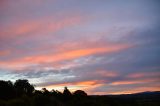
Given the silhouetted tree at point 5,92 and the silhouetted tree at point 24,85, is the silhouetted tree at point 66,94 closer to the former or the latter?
the silhouetted tree at point 5,92

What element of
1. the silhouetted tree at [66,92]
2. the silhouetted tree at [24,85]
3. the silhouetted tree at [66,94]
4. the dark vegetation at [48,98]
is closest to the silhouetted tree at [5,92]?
the dark vegetation at [48,98]

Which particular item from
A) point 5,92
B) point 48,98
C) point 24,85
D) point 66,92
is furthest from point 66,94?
point 24,85

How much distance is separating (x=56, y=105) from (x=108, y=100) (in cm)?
2647

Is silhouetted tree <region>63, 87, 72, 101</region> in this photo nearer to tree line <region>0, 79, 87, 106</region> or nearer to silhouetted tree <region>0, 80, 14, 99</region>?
tree line <region>0, 79, 87, 106</region>

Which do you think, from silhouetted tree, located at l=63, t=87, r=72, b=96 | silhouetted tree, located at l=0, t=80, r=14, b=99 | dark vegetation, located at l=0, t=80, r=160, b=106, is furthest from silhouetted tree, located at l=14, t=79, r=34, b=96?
silhouetted tree, located at l=63, t=87, r=72, b=96

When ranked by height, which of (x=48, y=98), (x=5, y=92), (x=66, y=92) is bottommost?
(x=48, y=98)

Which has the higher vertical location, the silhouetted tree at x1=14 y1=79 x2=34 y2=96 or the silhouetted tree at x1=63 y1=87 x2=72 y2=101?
the silhouetted tree at x1=14 y1=79 x2=34 y2=96

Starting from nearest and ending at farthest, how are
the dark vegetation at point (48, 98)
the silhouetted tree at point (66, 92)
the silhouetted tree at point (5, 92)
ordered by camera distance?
the dark vegetation at point (48, 98)
the silhouetted tree at point (5, 92)
the silhouetted tree at point (66, 92)

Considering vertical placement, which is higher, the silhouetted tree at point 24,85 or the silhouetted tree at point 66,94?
the silhouetted tree at point 24,85

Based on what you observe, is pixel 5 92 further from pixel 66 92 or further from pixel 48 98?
pixel 48 98

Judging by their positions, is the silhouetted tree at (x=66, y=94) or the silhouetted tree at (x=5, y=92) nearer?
the silhouetted tree at (x=5, y=92)

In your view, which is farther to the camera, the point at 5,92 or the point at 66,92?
the point at 66,92

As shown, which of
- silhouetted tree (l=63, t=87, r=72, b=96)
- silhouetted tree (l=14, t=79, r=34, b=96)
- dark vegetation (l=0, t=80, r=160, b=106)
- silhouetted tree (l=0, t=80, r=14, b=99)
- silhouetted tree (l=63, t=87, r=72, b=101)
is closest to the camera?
dark vegetation (l=0, t=80, r=160, b=106)

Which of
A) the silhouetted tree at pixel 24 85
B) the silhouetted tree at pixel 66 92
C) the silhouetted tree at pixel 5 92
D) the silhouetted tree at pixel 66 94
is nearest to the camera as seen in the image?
the silhouetted tree at pixel 5 92
